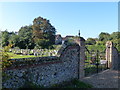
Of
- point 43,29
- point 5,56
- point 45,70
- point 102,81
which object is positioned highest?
point 43,29

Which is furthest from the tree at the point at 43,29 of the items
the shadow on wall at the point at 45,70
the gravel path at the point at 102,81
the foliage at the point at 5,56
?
the foliage at the point at 5,56

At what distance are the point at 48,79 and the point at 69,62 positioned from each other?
1.85 metres

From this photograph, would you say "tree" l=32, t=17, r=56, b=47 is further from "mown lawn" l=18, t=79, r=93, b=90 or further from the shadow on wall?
"mown lawn" l=18, t=79, r=93, b=90

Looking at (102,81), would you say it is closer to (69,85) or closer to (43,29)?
(69,85)

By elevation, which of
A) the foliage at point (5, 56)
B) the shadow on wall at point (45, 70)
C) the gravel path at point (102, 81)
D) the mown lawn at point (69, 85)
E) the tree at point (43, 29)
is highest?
the tree at point (43, 29)

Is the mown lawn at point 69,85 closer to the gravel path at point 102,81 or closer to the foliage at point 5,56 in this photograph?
the gravel path at point 102,81

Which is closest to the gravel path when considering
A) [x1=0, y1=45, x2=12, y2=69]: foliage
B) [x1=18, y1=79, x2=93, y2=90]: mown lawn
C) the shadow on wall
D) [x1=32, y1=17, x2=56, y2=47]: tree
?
[x1=18, y1=79, x2=93, y2=90]: mown lawn

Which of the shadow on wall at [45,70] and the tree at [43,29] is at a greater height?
the tree at [43,29]

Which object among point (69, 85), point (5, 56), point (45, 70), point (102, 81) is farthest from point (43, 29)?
point (5, 56)

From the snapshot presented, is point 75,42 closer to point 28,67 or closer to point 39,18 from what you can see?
point 28,67

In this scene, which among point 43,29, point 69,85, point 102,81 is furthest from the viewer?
point 43,29

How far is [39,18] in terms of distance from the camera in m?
45.9

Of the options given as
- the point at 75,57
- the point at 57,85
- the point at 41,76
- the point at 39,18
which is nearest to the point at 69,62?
the point at 75,57

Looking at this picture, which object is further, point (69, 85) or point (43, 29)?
point (43, 29)
